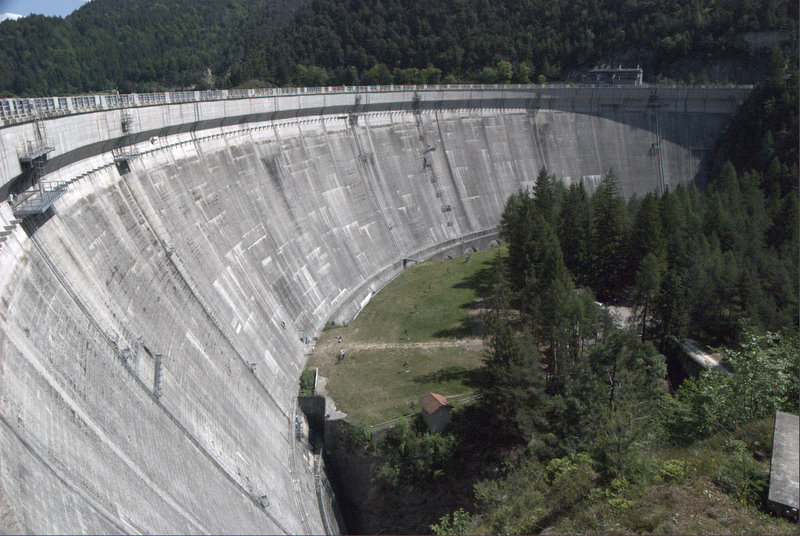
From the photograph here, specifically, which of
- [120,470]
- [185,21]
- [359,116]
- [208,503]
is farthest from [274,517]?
[185,21]

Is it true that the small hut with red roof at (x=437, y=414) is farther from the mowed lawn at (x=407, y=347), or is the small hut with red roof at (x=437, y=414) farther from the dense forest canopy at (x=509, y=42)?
the dense forest canopy at (x=509, y=42)

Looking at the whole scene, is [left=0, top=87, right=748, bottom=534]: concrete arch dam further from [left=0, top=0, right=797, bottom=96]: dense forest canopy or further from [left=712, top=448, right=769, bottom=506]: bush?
[left=0, top=0, right=797, bottom=96]: dense forest canopy

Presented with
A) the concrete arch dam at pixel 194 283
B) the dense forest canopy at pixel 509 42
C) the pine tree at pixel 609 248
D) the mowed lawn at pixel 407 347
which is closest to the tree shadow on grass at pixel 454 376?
the mowed lawn at pixel 407 347

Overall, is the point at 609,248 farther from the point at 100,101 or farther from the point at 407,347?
the point at 100,101

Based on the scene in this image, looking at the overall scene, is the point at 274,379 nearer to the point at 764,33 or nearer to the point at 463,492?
the point at 463,492

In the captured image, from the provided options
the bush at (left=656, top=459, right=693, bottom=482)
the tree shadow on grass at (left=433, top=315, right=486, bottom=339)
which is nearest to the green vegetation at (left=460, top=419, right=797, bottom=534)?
the bush at (left=656, top=459, right=693, bottom=482)

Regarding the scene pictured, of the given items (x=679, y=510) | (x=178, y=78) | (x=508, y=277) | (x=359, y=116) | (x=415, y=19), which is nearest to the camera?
(x=679, y=510)
